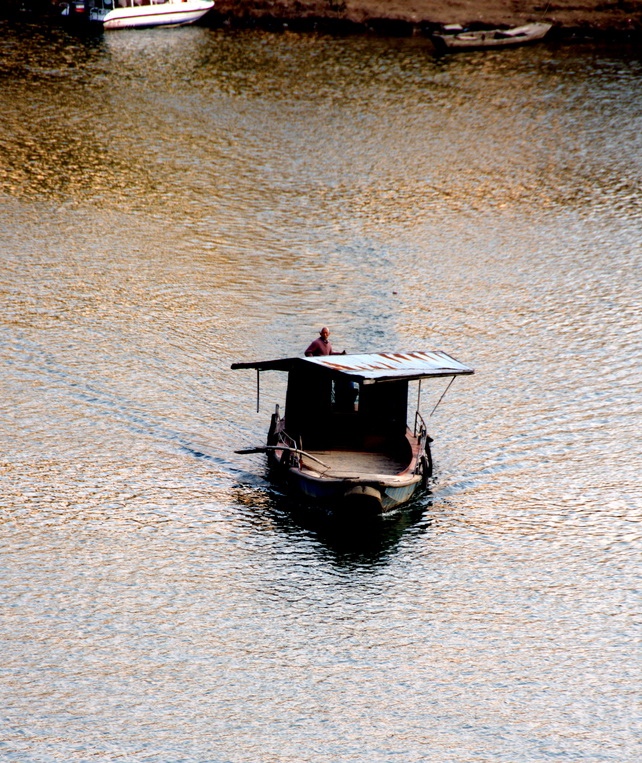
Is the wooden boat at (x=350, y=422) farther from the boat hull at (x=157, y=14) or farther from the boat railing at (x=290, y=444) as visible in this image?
the boat hull at (x=157, y=14)

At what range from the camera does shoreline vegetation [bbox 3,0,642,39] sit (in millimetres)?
78500

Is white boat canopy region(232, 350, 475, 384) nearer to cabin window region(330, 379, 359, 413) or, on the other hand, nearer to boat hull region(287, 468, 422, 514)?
cabin window region(330, 379, 359, 413)

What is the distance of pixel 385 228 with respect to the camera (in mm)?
48062

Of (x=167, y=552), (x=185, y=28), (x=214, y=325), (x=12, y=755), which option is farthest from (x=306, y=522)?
(x=185, y=28)

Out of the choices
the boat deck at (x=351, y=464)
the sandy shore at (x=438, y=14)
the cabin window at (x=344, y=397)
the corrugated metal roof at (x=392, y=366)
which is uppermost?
the sandy shore at (x=438, y=14)

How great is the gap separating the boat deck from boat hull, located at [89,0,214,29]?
5785 centimetres

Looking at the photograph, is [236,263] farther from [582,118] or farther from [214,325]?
[582,118]

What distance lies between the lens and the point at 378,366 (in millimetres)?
28875

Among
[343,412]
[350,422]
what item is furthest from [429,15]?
[350,422]

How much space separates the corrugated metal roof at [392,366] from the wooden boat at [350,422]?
0.03m

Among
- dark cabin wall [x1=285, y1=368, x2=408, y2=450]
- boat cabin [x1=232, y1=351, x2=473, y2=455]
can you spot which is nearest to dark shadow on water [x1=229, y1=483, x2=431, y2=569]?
boat cabin [x1=232, y1=351, x2=473, y2=455]

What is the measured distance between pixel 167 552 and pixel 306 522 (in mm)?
3539

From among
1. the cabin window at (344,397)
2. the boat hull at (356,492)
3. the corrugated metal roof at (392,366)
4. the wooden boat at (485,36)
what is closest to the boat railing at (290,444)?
the boat hull at (356,492)

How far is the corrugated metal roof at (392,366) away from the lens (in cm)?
2804
